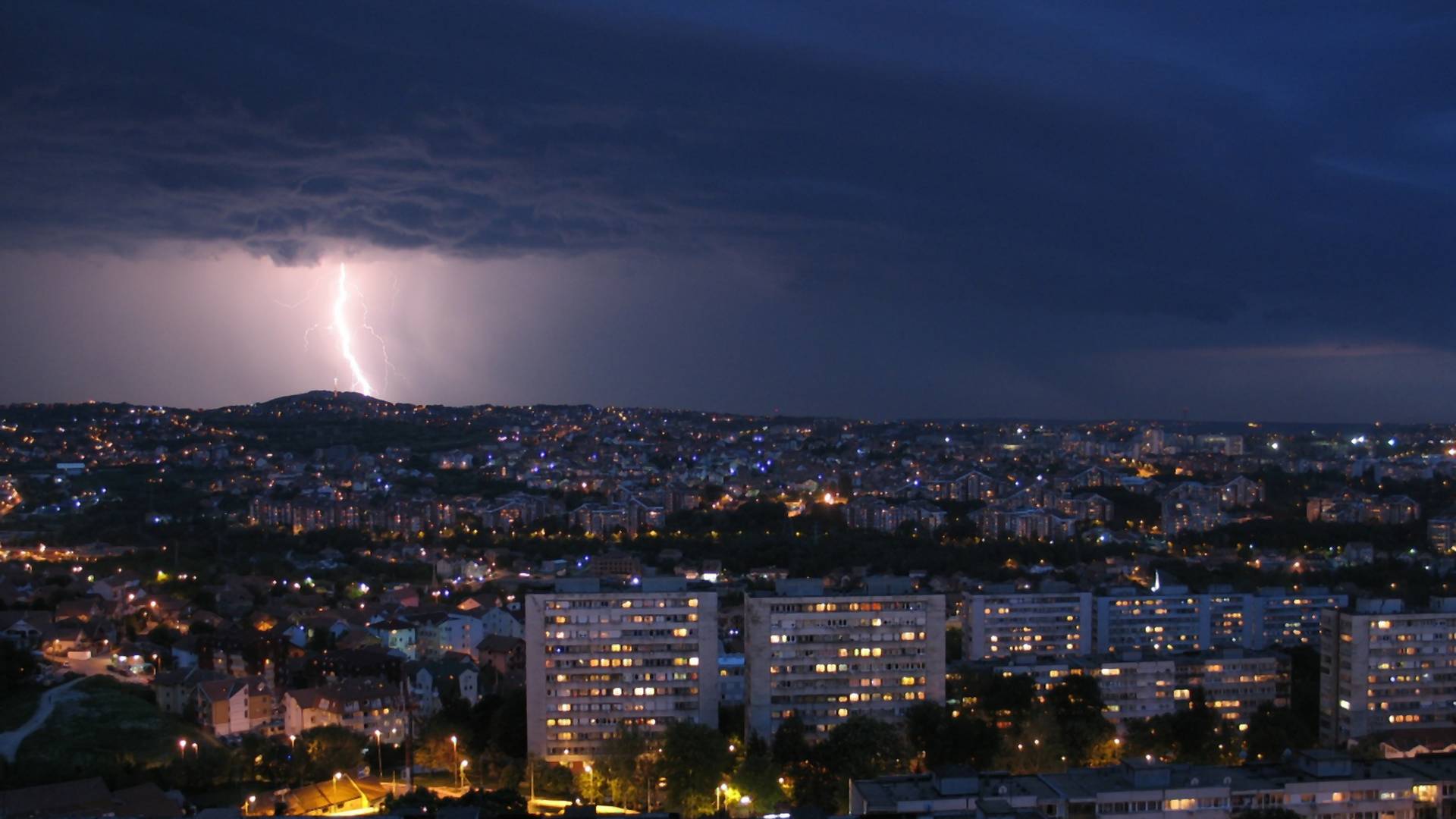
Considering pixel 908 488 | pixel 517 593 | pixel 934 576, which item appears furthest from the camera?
pixel 908 488

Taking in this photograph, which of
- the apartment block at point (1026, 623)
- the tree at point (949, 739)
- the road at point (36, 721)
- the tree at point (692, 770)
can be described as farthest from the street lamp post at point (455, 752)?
the apartment block at point (1026, 623)

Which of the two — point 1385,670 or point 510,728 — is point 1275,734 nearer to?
point 1385,670

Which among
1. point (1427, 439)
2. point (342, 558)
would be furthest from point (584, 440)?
point (1427, 439)

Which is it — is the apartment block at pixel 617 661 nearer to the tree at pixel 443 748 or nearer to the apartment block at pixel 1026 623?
the tree at pixel 443 748

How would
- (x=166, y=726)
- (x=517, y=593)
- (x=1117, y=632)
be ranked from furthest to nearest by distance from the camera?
1. (x=517, y=593)
2. (x=1117, y=632)
3. (x=166, y=726)

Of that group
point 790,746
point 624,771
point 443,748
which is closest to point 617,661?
point 624,771

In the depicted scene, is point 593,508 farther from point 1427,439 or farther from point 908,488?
point 1427,439

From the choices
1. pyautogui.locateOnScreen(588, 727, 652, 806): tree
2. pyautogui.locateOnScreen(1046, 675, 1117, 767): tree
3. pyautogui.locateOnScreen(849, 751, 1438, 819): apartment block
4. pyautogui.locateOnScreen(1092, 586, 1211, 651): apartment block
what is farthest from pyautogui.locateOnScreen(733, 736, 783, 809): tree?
pyautogui.locateOnScreen(1092, 586, 1211, 651): apartment block
